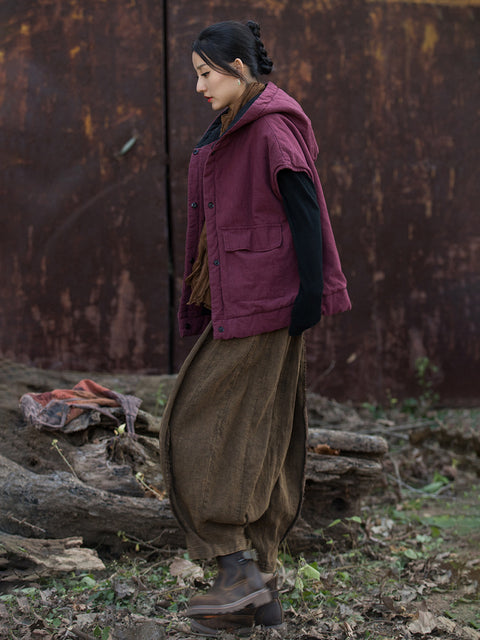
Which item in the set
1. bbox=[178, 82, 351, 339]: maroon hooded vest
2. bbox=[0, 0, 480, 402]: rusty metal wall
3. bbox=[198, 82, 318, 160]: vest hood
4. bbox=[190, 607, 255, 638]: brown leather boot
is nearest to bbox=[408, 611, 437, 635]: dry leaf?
bbox=[190, 607, 255, 638]: brown leather boot

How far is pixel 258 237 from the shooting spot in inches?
85.1

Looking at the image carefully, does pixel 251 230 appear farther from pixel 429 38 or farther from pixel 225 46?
pixel 429 38

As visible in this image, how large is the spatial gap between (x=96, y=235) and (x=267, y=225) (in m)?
2.77

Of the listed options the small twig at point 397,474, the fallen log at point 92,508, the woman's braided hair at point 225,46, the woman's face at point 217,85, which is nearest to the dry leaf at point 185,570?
the fallen log at point 92,508

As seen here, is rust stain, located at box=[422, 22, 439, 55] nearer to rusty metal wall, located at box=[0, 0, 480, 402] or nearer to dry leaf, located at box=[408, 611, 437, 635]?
rusty metal wall, located at box=[0, 0, 480, 402]

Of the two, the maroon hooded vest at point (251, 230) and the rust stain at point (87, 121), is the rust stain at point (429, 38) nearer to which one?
the rust stain at point (87, 121)

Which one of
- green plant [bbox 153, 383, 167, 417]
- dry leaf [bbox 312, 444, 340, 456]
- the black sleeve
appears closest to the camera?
the black sleeve

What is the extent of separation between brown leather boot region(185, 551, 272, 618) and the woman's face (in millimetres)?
1442

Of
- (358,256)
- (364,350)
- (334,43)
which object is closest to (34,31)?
(334,43)

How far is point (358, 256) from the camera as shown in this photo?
16.5ft

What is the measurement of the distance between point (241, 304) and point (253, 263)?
13 cm

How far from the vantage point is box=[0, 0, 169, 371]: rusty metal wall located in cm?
465

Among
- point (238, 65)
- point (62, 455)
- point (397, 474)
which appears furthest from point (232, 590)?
point (397, 474)

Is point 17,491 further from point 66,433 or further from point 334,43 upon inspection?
point 334,43
